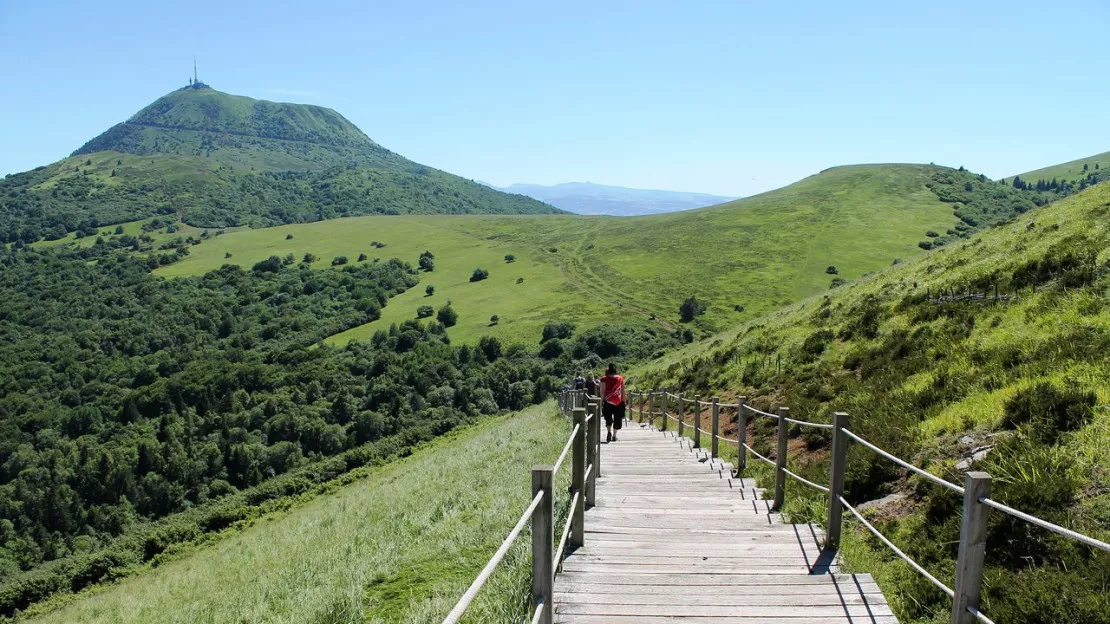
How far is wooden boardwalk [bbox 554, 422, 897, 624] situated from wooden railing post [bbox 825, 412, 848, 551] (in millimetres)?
195

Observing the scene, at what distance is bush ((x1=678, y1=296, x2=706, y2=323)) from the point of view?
290 ft

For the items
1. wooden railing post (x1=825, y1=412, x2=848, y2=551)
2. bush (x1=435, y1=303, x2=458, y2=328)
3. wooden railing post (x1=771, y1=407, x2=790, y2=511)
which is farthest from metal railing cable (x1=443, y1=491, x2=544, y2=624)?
bush (x1=435, y1=303, x2=458, y2=328)

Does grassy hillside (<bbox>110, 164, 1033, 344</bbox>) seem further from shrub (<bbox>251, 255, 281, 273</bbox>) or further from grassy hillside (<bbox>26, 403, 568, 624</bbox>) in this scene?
grassy hillside (<bbox>26, 403, 568, 624</bbox>)

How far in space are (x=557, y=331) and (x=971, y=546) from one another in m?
86.9

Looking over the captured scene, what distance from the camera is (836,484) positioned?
6.19 metres

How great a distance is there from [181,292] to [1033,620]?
156013 mm

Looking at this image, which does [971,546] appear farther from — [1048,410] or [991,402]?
[991,402]

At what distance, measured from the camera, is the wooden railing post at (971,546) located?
3.66m

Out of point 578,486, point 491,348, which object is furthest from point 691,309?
point 578,486

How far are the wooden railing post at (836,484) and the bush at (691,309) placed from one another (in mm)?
82866

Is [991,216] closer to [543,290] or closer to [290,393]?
[543,290]

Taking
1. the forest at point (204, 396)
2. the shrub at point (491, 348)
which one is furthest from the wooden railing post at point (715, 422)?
the shrub at point (491, 348)

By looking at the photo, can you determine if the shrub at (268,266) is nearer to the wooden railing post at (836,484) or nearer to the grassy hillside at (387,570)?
the grassy hillside at (387,570)

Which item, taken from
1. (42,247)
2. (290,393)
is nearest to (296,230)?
(42,247)
